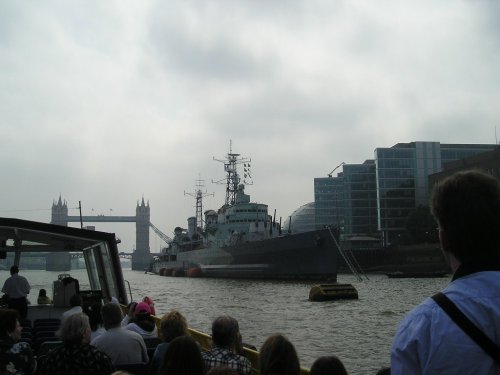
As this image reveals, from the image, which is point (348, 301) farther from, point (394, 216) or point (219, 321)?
point (394, 216)

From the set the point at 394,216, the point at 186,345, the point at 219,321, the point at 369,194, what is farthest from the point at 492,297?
the point at 369,194

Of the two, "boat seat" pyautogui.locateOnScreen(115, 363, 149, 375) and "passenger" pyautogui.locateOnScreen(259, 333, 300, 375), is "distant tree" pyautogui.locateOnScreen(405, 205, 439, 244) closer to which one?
"boat seat" pyautogui.locateOnScreen(115, 363, 149, 375)

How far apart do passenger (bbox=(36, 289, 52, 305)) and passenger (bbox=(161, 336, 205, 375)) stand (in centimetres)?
1043

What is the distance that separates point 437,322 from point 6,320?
4.29 metres

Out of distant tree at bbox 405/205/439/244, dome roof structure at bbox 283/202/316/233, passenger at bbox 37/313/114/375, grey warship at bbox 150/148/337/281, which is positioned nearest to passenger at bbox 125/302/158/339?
passenger at bbox 37/313/114/375

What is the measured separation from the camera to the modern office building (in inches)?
3962

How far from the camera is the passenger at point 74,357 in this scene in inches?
142

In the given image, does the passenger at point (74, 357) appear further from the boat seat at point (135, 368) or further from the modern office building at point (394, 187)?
the modern office building at point (394, 187)

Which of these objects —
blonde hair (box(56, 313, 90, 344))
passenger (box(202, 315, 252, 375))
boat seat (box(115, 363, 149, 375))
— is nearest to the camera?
blonde hair (box(56, 313, 90, 344))

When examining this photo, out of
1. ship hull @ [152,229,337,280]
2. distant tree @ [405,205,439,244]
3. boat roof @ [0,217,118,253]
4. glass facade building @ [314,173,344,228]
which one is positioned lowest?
ship hull @ [152,229,337,280]

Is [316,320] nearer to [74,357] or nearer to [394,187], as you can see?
[74,357]

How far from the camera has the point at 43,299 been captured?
1254cm

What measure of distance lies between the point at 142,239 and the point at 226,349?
18021 centimetres

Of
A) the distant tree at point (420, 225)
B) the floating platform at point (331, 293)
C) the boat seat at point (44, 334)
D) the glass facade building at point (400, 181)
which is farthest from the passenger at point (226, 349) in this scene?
the glass facade building at point (400, 181)
